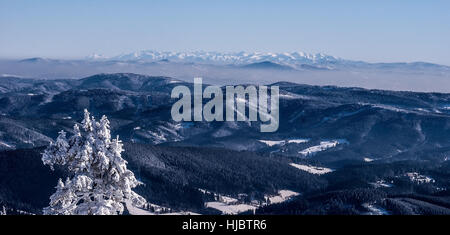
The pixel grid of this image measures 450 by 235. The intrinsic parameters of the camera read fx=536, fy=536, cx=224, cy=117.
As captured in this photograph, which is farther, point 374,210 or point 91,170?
point 374,210

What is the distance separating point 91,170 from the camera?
1468 inches

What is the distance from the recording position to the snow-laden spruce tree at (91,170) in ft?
118

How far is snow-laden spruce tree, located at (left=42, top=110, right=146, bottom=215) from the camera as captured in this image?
3584cm

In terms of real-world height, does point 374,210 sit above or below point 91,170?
below

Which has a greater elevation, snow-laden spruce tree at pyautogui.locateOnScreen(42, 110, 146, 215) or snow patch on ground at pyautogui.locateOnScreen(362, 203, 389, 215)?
snow-laden spruce tree at pyautogui.locateOnScreen(42, 110, 146, 215)

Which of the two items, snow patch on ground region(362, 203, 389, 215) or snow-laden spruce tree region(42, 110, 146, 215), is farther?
snow patch on ground region(362, 203, 389, 215)

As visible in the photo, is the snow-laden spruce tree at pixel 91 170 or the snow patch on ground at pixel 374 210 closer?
the snow-laden spruce tree at pixel 91 170
